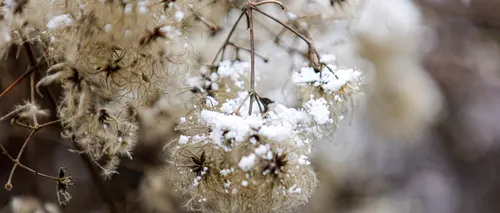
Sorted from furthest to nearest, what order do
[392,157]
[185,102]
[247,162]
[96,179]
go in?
[392,157] → [96,179] → [185,102] → [247,162]

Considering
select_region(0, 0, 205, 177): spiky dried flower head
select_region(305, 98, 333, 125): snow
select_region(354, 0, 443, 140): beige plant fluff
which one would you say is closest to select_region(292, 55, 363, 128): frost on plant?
select_region(305, 98, 333, 125): snow

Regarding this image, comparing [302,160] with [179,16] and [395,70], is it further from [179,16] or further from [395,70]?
[395,70]

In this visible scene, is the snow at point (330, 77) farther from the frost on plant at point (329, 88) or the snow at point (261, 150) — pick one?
the snow at point (261, 150)

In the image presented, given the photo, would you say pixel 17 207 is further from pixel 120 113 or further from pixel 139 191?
pixel 120 113

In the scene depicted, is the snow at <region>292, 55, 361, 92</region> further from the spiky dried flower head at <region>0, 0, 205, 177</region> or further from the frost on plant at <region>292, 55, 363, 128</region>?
the spiky dried flower head at <region>0, 0, 205, 177</region>

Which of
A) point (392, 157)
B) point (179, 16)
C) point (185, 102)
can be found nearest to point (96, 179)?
point (185, 102)

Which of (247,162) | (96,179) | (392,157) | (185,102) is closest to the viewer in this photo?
(247,162)

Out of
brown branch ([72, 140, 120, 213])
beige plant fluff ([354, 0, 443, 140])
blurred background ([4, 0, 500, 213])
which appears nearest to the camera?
brown branch ([72, 140, 120, 213])
